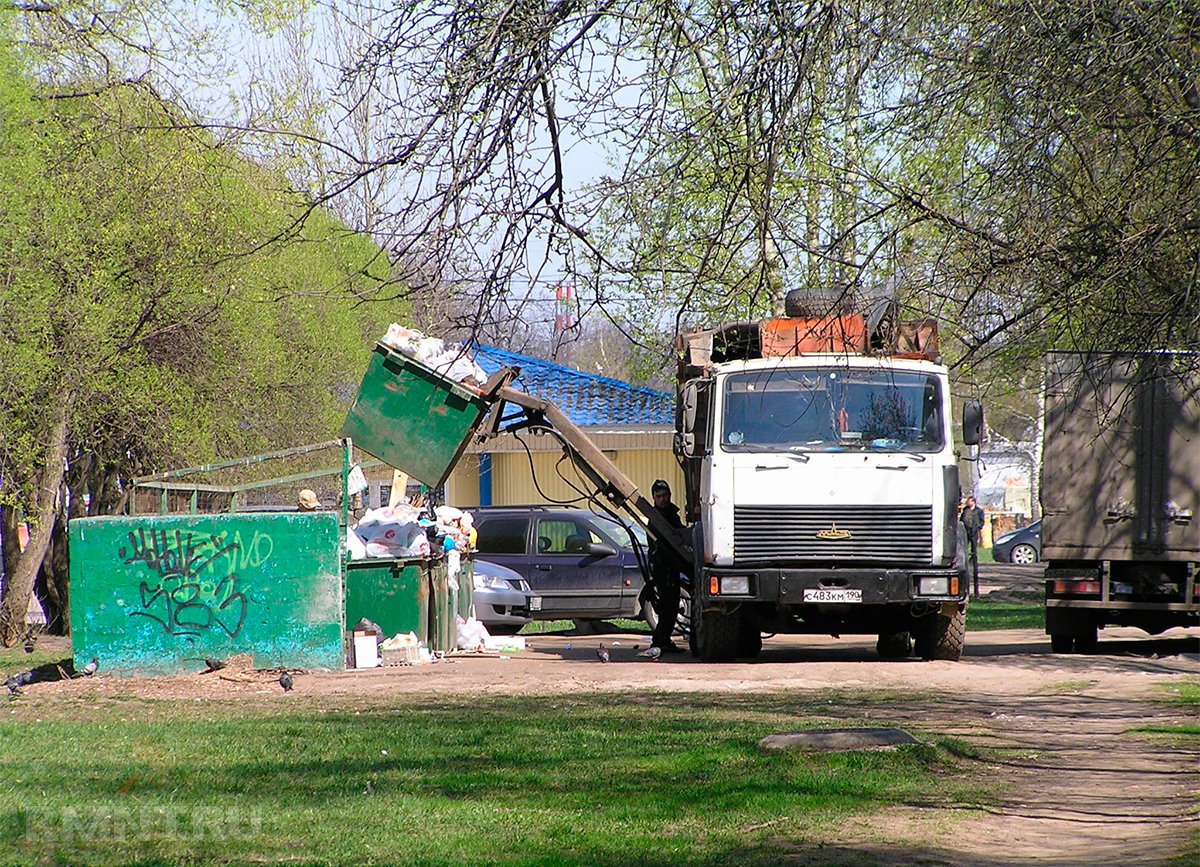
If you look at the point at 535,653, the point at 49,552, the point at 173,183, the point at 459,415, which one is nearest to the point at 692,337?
the point at 459,415

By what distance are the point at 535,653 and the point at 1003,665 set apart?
16.9 feet

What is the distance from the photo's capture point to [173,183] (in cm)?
1830

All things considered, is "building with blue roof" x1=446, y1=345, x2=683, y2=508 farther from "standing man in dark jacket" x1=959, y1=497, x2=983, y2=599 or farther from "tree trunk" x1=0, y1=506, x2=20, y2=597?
"tree trunk" x1=0, y1=506, x2=20, y2=597

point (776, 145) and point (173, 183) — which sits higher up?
point (173, 183)

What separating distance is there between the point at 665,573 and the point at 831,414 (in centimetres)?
292

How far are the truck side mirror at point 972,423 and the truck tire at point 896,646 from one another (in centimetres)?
242

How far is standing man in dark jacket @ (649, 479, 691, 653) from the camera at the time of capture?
50.3 ft

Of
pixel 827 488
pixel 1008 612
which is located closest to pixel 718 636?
pixel 827 488

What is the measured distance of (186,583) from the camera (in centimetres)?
1291

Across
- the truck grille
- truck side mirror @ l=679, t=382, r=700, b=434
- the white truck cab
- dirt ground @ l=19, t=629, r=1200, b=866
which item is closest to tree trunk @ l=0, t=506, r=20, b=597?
dirt ground @ l=19, t=629, r=1200, b=866

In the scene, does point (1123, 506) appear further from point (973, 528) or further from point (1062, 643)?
point (973, 528)

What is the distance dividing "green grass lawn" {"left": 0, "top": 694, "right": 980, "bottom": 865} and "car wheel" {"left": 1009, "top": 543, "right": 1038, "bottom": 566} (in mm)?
38453

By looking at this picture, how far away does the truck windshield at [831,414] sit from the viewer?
44.4 ft

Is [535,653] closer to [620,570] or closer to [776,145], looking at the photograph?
[620,570]
